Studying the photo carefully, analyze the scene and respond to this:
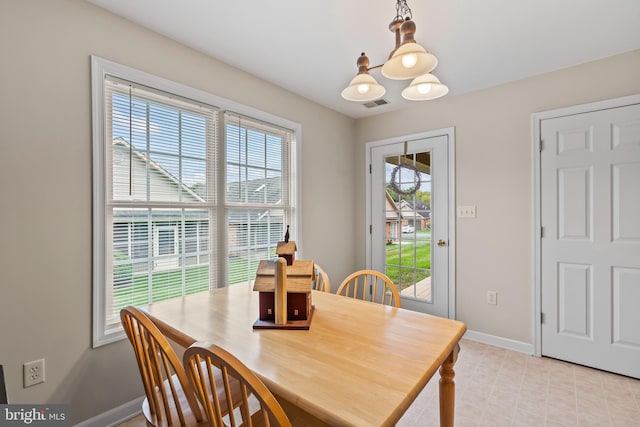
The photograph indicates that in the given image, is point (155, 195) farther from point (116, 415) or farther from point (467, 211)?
point (467, 211)

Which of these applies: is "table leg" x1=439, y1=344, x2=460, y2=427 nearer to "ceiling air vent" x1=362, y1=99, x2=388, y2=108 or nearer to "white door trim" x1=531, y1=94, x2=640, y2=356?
"white door trim" x1=531, y1=94, x2=640, y2=356

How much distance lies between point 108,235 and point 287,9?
1.73 metres

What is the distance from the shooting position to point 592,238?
94.4 inches

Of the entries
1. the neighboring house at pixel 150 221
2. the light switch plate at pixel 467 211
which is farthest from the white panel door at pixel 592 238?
the neighboring house at pixel 150 221

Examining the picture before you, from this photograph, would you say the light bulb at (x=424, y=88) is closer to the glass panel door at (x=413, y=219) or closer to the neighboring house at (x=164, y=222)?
the neighboring house at (x=164, y=222)

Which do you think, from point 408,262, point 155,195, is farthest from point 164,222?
point 408,262

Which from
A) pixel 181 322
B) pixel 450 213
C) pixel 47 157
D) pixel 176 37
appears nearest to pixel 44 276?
pixel 47 157

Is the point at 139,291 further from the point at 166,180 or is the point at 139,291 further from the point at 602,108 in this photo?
the point at 602,108

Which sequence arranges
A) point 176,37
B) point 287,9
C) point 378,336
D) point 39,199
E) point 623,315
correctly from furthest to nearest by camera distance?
point 623,315 → point 176,37 → point 287,9 → point 39,199 → point 378,336

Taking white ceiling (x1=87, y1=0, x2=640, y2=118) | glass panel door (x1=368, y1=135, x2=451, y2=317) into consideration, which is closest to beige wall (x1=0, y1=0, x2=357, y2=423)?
white ceiling (x1=87, y1=0, x2=640, y2=118)

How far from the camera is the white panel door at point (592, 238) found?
2.26 metres

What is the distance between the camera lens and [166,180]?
6.88ft

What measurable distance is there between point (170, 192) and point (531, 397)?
9.34ft

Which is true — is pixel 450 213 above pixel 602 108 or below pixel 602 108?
below
